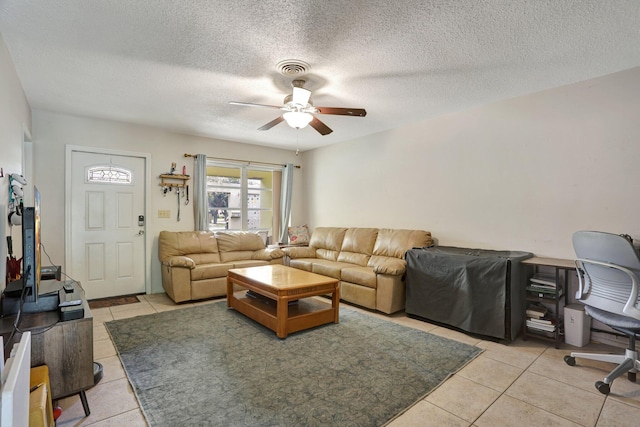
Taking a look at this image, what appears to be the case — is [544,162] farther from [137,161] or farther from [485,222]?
[137,161]

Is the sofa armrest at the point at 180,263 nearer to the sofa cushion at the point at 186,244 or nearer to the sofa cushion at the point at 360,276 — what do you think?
the sofa cushion at the point at 186,244

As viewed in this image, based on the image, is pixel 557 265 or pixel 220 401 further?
pixel 557 265

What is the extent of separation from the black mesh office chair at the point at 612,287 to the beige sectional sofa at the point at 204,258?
12.4 ft

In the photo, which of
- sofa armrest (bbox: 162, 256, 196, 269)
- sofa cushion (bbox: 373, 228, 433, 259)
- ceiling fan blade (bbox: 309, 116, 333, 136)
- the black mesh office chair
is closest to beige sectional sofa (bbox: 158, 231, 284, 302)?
sofa armrest (bbox: 162, 256, 196, 269)

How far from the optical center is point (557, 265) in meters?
2.79

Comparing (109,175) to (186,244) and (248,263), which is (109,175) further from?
(248,263)

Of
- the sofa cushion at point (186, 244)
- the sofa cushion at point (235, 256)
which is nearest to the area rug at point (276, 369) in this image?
the sofa cushion at point (186, 244)

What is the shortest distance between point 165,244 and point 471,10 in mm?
4494

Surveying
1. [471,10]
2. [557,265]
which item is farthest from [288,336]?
[471,10]

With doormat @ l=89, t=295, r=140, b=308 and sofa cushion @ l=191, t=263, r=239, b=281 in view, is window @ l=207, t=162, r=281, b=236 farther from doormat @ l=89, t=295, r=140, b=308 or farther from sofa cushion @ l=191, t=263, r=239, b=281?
doormat @ l=89, t=295, r=140, b=308

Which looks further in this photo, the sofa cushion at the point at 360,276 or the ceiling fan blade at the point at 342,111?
the sofa cushion at the point at 360,276

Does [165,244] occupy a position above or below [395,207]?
below

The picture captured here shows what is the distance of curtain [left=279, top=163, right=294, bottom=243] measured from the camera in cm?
611

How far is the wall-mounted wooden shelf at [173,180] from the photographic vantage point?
4789 millimetres
